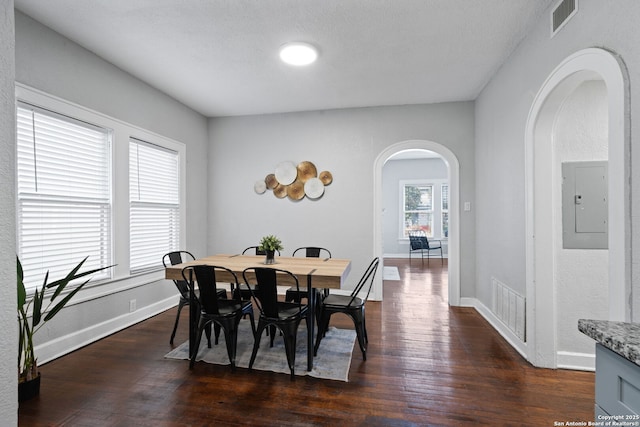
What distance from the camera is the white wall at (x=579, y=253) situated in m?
2.50

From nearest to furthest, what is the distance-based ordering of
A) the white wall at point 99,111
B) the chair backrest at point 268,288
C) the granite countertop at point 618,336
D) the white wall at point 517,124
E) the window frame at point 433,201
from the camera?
the granite countertop at point 618,336 → the white wall at point 517,124 → the chair backrest at point 268,288 → the white wall at point 99,111 → the window frame at point 433,201

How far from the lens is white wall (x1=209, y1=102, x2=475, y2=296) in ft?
14.7

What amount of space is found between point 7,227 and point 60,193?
1.98m

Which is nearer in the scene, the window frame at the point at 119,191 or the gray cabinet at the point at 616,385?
the gray cabinet at the point at 616,385

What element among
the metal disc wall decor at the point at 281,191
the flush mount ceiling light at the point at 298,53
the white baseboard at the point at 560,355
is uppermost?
the flush mount ceiling light at the point at 298,53

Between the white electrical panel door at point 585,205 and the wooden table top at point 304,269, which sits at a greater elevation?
the white electrical panel door at point 585,205

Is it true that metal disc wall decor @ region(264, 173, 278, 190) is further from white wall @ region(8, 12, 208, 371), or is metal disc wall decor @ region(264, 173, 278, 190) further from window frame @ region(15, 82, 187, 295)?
window frame @ region(15, 82, 187, 295)

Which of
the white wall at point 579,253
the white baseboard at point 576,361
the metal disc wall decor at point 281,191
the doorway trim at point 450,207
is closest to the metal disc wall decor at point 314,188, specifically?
the metal disc wall decor at point 281,191

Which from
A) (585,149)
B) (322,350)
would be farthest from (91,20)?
(585,149)

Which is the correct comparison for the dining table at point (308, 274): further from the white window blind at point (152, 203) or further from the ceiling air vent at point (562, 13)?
the ceiling air vent at point (562, 13)

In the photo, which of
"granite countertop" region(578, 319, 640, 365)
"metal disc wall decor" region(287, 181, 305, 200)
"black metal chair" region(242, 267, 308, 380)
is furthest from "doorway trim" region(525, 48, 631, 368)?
"metal disc wall decor" region(287, 181, 305, 200)

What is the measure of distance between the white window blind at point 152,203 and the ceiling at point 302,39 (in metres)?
0.89

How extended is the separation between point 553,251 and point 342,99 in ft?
10.2

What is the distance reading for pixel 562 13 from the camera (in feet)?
7.20
